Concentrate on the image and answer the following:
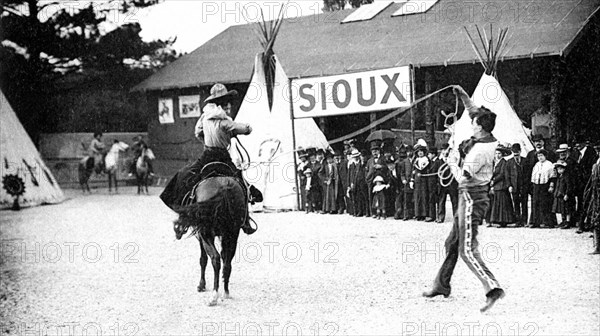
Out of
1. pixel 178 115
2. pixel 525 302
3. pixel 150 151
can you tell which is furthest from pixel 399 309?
pixel 178 115

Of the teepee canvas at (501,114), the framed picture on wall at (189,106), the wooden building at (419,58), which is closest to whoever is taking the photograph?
the teepee canvas at (501,114)

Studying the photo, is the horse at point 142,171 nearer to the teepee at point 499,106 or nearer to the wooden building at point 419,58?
the wooden building at point 419,58

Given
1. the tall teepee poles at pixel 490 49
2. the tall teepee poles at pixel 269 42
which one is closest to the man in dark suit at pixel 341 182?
the tall teepee poles at pixel 269 42

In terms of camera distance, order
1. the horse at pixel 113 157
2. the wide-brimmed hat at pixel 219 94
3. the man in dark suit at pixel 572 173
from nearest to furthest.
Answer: the wide-brimmed hat at pixel 219 94, the man in dark suit at pixel 572 173, the horse at pixel 113 157

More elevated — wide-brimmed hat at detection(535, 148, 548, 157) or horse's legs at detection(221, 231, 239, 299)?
wide-brimmed hat at detection(535, 148, 548, 157)

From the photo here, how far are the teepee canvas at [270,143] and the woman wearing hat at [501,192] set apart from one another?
2935mm

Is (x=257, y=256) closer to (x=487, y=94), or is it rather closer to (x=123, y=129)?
(x=487, y=94)

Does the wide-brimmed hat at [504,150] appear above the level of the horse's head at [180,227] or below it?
above

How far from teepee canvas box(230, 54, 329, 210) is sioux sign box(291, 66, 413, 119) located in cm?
108

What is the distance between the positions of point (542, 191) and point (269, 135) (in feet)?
13.5

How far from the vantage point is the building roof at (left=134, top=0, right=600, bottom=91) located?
10617 mm

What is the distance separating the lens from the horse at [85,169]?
12477 millimetres

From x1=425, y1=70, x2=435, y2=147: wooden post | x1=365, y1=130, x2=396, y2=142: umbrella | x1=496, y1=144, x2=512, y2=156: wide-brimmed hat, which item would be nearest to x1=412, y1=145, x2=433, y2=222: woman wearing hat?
x1=496, y1=144, x2=512, y2=156: wide-brimmed hat

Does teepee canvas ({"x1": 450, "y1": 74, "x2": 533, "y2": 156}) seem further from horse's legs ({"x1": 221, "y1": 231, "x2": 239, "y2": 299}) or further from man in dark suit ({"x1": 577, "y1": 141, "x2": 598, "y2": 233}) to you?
horse's legs ({"x1": 221, "y1": 231, "x2": 239, "y2": 299})
